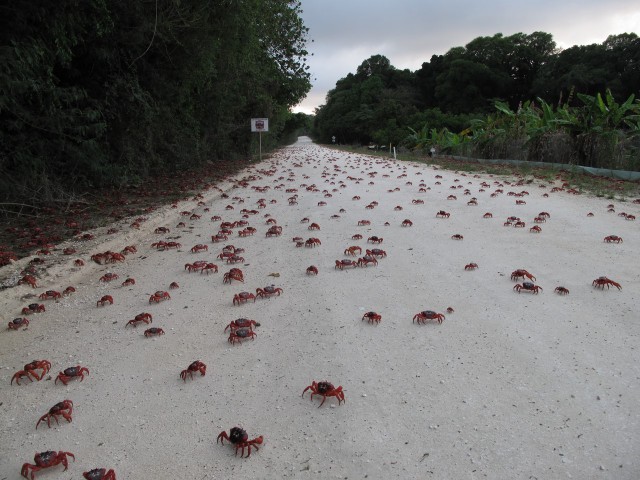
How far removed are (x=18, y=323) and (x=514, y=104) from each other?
6890 centimetres

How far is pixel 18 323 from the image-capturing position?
4598mm

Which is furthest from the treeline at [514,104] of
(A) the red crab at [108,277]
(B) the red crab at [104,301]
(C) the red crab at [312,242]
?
(B) the red crab at [104,301]

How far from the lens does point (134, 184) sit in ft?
46.3

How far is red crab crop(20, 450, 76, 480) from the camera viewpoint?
8.43 feet

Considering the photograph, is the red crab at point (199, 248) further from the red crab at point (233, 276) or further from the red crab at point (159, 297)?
the red crab at point (159, 297)

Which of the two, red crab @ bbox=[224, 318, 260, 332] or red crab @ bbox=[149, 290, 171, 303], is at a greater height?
red crab @ bbox=[224, 318, 260, 332]

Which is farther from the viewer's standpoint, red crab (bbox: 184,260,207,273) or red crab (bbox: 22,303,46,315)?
red crab (bbox: 184,260,207,273)

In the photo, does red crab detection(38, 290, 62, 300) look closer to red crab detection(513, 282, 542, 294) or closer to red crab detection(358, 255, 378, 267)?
red crab detection(358, 255, 378, 267)

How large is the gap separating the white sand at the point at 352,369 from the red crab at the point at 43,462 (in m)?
0.08

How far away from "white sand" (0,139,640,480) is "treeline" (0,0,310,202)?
14.7 ft

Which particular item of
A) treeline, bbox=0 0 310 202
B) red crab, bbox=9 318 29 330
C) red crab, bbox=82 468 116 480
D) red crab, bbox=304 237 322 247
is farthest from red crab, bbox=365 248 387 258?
treeline, bbox=0 0 310 202

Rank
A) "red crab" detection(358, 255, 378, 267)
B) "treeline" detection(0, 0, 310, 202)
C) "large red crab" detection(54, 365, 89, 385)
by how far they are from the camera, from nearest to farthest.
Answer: "large red crab" detection(54, 365, 89, 385) → "red crab" detection(358, 255, 378, 267) → "treeline" detection(0, 0, 310, 202)

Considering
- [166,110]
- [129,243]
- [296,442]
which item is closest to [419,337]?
A: [296,442]

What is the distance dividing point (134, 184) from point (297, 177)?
7340 millimetres
